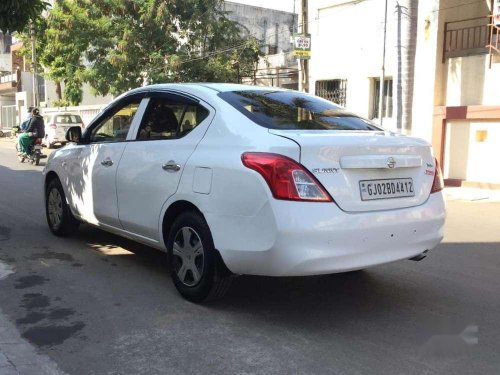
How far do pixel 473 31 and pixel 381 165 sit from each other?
499 inches

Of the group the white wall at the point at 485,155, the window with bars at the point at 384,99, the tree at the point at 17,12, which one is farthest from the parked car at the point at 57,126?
the tree at the point at 17,12

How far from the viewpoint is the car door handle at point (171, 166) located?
4.29m

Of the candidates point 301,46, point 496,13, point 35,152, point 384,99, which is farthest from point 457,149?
point 35,152

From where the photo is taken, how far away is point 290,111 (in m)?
4.43

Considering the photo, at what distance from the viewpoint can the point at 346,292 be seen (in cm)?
465

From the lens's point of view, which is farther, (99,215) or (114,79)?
(114,79)

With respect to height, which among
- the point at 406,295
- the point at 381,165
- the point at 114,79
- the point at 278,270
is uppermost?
the point at 114,79

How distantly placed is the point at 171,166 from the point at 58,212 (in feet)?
8.83

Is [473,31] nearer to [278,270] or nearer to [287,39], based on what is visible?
[278,270]

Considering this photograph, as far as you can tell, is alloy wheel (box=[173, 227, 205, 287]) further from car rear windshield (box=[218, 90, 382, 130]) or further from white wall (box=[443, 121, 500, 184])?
white wall (box=[443, 121, 500, 184])

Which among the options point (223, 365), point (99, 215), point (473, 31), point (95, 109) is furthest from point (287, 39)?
point (223, 365)

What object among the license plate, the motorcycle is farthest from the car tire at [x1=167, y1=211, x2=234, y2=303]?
the motorcycle

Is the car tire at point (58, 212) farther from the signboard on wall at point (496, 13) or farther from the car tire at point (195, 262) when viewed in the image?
the signboard on wall at point (496, 13)

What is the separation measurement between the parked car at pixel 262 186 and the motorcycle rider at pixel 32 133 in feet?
40.6
